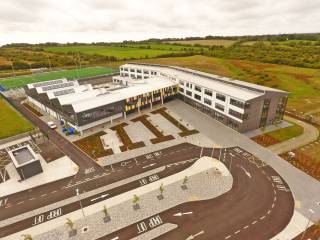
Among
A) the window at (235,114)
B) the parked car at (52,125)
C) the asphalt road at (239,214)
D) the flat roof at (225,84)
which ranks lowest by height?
the asphalt road at (239,214)

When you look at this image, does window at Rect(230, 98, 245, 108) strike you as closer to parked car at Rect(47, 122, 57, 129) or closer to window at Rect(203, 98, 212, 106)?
window at Rect(203, 98, 212, 106)

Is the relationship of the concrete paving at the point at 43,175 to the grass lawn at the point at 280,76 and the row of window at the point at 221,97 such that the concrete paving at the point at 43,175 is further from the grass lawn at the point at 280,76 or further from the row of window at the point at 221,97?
the grass lawn at the point at 280,76

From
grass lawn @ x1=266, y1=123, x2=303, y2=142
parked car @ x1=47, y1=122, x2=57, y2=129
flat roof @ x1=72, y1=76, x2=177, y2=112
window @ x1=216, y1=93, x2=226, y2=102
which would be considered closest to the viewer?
grass lawn @ x1=266, y1=123, x2=303, y2=142

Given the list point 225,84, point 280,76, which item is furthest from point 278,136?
point 280,76

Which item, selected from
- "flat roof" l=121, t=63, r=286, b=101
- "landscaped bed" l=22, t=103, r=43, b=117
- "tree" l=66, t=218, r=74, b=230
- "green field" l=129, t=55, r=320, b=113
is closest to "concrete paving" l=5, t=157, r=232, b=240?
"tree" l=66, t=218, r=74, b=230

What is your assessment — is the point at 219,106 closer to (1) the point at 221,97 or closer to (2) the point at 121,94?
(1) the point at 221,97

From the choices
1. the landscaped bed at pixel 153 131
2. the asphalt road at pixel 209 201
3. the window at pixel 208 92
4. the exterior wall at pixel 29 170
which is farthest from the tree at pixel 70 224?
the window at pixel 208 92
